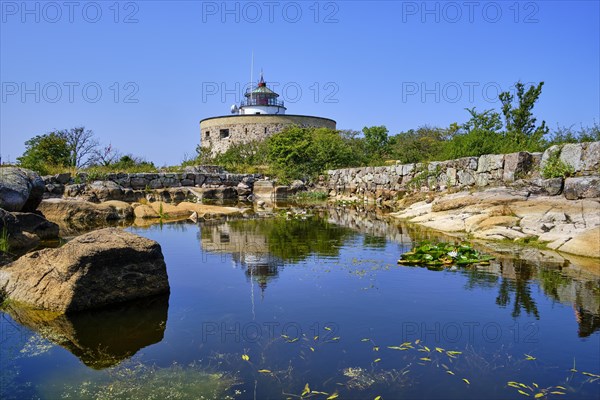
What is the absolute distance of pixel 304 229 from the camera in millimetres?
13625

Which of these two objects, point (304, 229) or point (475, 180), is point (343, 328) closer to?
point (304, 229)

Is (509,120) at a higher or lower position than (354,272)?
higher

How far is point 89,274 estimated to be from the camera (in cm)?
573

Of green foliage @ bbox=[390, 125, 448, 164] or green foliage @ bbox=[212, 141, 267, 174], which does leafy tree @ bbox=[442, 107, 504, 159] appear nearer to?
green foliage @ bbox=[390, 125, 448, 164]

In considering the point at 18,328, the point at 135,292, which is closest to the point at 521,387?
the point at 135,292

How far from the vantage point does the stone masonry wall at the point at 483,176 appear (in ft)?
37.4

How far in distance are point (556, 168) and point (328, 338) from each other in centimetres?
986

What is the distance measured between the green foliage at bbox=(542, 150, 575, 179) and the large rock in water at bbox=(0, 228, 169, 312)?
1019 centimetres

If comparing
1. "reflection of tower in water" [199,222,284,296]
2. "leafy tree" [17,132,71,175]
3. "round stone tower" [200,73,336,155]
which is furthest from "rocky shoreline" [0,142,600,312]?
"round stone tower" [200,73,336,155]

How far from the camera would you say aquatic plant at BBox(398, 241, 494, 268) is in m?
8.28

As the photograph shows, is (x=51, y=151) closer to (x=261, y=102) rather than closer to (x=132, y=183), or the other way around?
(x=132, y=183)

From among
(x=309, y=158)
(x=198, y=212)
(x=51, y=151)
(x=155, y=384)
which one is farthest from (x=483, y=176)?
(x=51, y=151)

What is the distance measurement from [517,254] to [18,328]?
8.13 meters

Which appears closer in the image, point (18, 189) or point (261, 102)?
point (18, 189)
